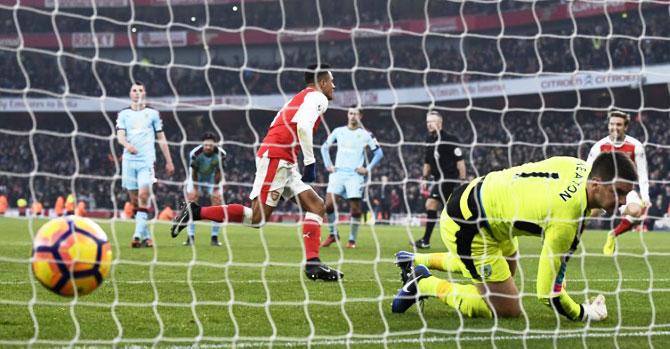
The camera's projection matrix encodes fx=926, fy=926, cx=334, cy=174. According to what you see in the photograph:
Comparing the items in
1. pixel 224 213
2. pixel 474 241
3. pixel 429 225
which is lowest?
pixel 429 225

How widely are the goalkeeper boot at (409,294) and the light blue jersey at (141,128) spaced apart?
6045mm

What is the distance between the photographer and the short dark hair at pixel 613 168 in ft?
16.9

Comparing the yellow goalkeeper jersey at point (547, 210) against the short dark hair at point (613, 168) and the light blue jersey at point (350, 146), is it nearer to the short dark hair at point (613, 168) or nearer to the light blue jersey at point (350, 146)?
the short dark hair at point (613, 168)

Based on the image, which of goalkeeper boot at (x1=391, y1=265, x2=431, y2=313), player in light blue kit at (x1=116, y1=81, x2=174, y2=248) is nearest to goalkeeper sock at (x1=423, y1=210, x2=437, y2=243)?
player in light blue kit at (x1=116, y1=81, x2=174, y2=248)

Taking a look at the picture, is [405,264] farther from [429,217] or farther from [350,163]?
[350,163]

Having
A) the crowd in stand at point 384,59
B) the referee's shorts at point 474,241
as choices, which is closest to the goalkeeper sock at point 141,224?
the referee's shorts at point 474,241

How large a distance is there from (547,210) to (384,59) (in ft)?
97.3

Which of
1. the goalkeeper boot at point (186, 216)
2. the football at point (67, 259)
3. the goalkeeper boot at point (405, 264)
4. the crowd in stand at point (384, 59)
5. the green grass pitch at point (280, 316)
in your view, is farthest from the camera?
the crowd in stand at point (384, 59)

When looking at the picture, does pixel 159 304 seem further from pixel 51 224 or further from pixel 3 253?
pixel 3 253

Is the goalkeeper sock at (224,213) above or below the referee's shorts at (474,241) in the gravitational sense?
below

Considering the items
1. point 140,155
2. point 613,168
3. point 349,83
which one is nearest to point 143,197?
point 140,155

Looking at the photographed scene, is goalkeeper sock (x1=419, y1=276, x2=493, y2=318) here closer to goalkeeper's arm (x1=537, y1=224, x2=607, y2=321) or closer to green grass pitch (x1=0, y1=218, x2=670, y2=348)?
green grass pitch (x1=0, y1=218, x2=670, y2=348)

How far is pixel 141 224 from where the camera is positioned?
11.6m

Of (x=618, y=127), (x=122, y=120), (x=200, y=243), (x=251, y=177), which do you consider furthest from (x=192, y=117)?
(x=618, y=127)
